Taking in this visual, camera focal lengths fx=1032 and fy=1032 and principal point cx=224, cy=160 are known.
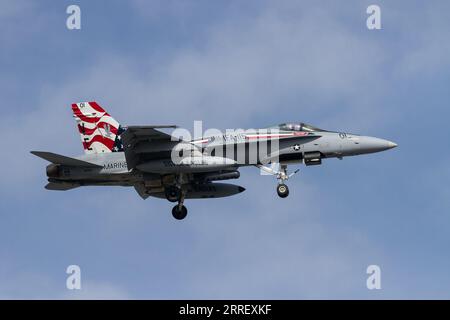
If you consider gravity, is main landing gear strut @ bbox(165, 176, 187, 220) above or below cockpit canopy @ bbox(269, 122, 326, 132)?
below

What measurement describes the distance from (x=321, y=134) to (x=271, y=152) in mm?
2093

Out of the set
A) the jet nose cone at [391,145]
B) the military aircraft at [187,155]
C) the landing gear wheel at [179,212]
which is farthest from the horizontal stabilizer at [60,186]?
the jet nose cone at [391,145]

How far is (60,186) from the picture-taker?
41.4m

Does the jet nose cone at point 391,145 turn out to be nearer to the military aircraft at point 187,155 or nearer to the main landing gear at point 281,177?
the military aircraft at point 187,155

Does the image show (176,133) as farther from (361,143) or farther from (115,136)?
(361,143)

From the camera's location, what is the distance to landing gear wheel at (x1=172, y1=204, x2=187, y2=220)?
1642 inches

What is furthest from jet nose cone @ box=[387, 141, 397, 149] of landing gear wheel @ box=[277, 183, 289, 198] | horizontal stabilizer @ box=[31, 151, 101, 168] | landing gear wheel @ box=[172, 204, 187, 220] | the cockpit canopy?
horizontal stabilizer @ box=[31, 151, 101, 168]

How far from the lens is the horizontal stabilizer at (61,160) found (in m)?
38.9

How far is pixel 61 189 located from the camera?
41625 millimetres

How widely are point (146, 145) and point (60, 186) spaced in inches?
180

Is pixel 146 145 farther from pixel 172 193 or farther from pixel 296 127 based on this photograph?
pixel 296 127

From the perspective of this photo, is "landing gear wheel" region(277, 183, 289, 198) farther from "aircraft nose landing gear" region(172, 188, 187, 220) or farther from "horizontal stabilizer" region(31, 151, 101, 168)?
"horizontal stabilizer" region(31, 151, 101, 168)

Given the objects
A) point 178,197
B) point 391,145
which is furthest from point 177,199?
point 391,145

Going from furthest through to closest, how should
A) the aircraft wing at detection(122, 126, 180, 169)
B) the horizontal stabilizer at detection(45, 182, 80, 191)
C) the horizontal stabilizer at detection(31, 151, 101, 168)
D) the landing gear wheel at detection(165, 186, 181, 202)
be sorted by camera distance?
the horizontal stabilizer at detection(45, 182, 80, 191), the landing gear wheel at detection(165, 186, 181, 202), the horizontal stabilizer at detection(31, 151, 101, 168), the aircraft wing at detection(122, 126, 180, 169)
